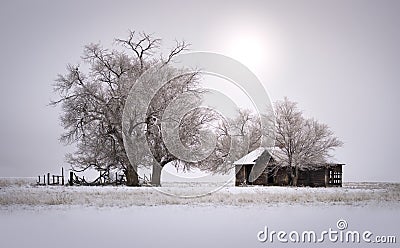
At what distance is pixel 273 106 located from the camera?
1800 centimetres

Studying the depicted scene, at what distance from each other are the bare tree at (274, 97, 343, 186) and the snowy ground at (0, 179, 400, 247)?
2.40 m

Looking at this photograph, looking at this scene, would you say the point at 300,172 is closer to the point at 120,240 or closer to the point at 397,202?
the point at 397,202

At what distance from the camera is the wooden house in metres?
18.2

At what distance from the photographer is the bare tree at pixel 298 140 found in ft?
59.2

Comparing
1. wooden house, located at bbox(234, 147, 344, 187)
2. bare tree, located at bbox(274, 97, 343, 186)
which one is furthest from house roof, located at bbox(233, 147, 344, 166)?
bare tree, located at bbox(274, 97, 343, 186)

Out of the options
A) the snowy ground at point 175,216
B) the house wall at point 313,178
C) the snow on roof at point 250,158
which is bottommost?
the snowy ground at point 175,216

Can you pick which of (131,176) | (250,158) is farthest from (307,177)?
(131,176)

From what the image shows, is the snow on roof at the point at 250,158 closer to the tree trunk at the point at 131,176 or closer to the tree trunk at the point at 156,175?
the tree trunk at the point at 156,175

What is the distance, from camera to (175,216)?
44.8 feet

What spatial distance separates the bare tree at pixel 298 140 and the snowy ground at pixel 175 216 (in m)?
2.40

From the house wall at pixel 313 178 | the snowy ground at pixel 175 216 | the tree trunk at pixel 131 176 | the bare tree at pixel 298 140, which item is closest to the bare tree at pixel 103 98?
the tree trunk at pixel 131 176

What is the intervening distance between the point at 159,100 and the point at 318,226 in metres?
5.79

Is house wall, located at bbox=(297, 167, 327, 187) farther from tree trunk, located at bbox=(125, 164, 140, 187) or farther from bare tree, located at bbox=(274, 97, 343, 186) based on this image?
tree trunk, located at bbox=(125, 164, 140, 187)

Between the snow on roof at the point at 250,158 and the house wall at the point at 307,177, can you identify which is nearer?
the snow on roof at the point at 250,158
